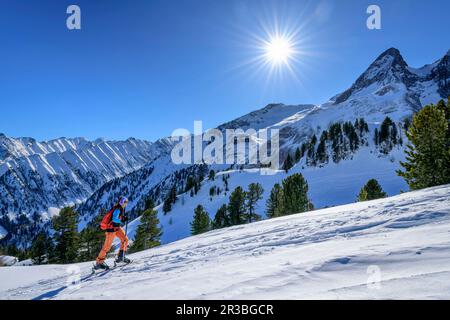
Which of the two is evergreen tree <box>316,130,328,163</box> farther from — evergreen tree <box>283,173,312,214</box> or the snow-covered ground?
the snow-covered ground

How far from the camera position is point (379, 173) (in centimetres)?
7138

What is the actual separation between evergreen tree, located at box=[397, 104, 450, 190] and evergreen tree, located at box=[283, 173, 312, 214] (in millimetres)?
18746

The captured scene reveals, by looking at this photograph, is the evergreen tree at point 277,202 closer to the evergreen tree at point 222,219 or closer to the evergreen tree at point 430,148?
the evergreen tree at point 222,219

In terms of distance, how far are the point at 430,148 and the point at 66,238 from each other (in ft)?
131

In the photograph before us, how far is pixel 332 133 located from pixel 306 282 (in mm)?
100251

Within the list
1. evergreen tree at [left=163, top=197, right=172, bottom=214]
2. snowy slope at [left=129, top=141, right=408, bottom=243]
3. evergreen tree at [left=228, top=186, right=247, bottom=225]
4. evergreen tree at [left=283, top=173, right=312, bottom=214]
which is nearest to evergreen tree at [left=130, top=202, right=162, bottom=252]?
evergreen tree at [left=228, top=186, right=247, bottom=225]

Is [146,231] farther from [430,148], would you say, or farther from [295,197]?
[430,148]

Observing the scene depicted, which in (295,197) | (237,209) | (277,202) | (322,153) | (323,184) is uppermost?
(322,153)

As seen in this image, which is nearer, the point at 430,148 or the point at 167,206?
the point at 430,148

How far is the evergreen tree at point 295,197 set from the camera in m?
42.4

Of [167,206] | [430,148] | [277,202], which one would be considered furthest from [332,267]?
[167,206]

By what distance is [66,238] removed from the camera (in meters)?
35.3

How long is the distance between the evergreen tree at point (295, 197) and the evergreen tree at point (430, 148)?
18746 mm
